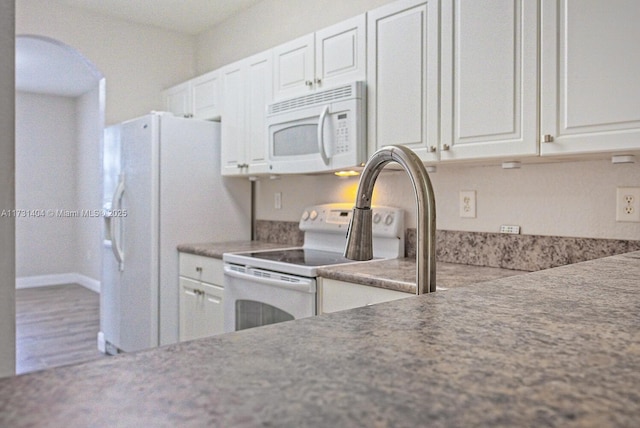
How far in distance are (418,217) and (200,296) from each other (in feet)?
7.97

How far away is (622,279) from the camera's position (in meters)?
1.09

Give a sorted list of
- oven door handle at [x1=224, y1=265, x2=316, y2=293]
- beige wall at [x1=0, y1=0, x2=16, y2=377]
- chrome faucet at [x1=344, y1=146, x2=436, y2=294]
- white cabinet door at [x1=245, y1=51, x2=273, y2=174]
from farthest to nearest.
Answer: white cabinet door at [x1=245, y1=51, x2=273, y2=174]
oven door handle at [x1=224, y1=265, x2=316, y2=293]
beige wall at [x1=0, y1=0, x2=16, y2=377]
chrome faucet at [x1=344, y1=146, x2=436, y2=294]

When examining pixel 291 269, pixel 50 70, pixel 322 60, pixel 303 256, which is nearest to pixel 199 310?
pixel 303 256

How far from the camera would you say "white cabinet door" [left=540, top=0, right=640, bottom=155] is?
1660 millimetres

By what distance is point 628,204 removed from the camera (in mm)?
1945

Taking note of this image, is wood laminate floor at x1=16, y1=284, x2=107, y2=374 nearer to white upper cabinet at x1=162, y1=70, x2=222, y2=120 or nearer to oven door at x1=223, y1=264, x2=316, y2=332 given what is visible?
oven door at x1=223, y1=264, x2=316, y2=332

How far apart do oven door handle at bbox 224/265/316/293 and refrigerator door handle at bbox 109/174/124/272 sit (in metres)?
1.12

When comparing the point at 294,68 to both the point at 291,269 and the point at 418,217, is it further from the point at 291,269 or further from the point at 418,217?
the point at 418,217

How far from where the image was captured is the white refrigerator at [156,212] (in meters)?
3.30

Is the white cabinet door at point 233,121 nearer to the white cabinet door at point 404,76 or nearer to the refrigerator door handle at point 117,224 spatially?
the refrigerator door handle at point 117,224

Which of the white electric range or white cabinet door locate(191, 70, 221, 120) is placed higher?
white cabinet door locate(191, 70, 221, 120)

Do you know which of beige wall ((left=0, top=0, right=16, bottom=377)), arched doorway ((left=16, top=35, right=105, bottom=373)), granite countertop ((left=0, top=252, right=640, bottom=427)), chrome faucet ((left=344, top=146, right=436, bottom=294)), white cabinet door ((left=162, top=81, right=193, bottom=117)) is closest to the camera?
granite countertop ((left=0, top=252, right=640, bottom=427))

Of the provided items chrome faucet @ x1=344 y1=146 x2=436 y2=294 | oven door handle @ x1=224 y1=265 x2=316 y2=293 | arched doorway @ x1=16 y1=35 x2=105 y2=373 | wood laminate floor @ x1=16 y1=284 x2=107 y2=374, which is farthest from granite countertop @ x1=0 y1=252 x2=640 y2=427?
arched doorway @ x1=16 y1=35 x2=105 y2=373

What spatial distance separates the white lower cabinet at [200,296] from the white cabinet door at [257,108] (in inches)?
26.5
